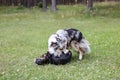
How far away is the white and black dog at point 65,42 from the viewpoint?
21.1 feet

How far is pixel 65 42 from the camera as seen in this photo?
6.52 metres

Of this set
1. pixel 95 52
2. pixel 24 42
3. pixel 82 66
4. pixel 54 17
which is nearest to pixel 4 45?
pixel 24 42

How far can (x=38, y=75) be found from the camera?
5883 millimetres

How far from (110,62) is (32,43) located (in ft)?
11.4

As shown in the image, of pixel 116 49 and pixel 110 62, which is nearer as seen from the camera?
pixel 110 62

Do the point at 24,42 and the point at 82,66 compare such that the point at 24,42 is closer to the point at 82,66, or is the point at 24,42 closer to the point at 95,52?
the point at 95,52

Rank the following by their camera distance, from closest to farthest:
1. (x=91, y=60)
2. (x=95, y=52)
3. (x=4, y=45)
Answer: (x=91, y=60), (x=95, y=52), (x=4, y=45)

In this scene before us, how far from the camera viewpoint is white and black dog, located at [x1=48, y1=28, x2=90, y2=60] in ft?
21.1

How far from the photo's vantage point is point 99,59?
23.0ft

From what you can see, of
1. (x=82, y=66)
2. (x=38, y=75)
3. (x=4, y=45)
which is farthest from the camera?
(x=4, y=45)

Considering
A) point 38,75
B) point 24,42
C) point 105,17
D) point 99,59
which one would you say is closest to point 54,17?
point 105,17

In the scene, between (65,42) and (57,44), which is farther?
(65,42)

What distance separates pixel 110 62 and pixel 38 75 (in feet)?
5.73

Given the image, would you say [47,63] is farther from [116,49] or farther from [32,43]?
[32,43]
